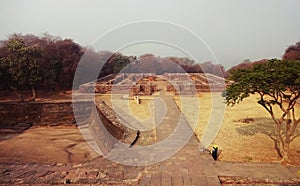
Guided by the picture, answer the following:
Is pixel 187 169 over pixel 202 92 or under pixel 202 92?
under

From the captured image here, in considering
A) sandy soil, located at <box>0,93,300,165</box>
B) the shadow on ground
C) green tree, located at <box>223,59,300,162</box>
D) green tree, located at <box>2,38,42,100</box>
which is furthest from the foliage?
green tree, located at <box>2,38,42,100</box>

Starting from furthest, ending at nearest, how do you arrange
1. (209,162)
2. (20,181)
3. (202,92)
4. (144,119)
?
(202,92) → (144,119) → (209,162) → (20,181)

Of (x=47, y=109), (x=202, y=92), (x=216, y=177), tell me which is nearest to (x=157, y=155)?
(x=216, y=177)

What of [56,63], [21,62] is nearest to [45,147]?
[21,62]

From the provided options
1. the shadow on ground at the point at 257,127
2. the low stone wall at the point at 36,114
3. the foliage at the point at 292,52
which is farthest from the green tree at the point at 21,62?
the foliage at the point at 292,52

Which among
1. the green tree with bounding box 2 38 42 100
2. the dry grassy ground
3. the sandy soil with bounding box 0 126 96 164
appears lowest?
the sandy soil with bounding box 0 126 96 164

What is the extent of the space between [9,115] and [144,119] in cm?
596

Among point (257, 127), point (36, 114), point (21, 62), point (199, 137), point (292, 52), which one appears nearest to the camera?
point (199, 137)

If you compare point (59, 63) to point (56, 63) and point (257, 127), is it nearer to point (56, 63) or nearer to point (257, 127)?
point (56, 63)

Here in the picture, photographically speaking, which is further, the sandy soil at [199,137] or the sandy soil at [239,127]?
the sandy soil at [199,137]

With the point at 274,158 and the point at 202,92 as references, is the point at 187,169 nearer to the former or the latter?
the point at 274,158

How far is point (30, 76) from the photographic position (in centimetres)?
1463

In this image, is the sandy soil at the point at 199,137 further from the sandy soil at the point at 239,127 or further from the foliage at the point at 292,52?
the foliage at the point at 292,52

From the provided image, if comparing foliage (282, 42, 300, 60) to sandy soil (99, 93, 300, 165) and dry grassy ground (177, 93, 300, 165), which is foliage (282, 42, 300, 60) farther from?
dry grassy ground (177, 93, 300, 165)
